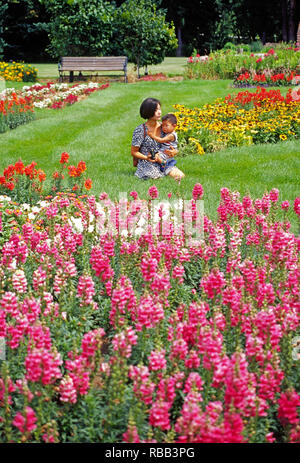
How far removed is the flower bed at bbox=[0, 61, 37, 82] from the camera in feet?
80.4

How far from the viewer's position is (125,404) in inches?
134

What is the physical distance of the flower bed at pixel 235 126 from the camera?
11555 millimetres

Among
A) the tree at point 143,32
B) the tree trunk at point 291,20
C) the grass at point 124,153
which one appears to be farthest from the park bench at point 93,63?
the tree trunk at point 291,20

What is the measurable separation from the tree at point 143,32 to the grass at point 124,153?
25.4 feet

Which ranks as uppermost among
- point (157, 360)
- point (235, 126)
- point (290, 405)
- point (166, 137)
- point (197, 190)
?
Result: point (166, 137)

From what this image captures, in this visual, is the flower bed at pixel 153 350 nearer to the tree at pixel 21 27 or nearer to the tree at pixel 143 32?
the tree at pixel 143 32

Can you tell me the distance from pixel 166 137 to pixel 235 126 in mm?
3245

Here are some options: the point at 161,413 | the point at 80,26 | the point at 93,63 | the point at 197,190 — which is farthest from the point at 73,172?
the point at 80,26

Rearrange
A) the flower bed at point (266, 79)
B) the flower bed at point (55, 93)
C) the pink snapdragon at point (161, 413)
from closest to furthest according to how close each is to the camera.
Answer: the pink snapdragon at point (161, 413) < the flower bed at point (55, 93) < the flower bed at point (266, 79)

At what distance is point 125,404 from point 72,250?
2.09 metres

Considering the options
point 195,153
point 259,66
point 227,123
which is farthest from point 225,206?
point 259,66

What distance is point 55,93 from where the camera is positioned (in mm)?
20906

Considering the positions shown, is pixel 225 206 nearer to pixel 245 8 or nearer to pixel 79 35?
pixel 79 35

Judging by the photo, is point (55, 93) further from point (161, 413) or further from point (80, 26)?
point (161, 413)
